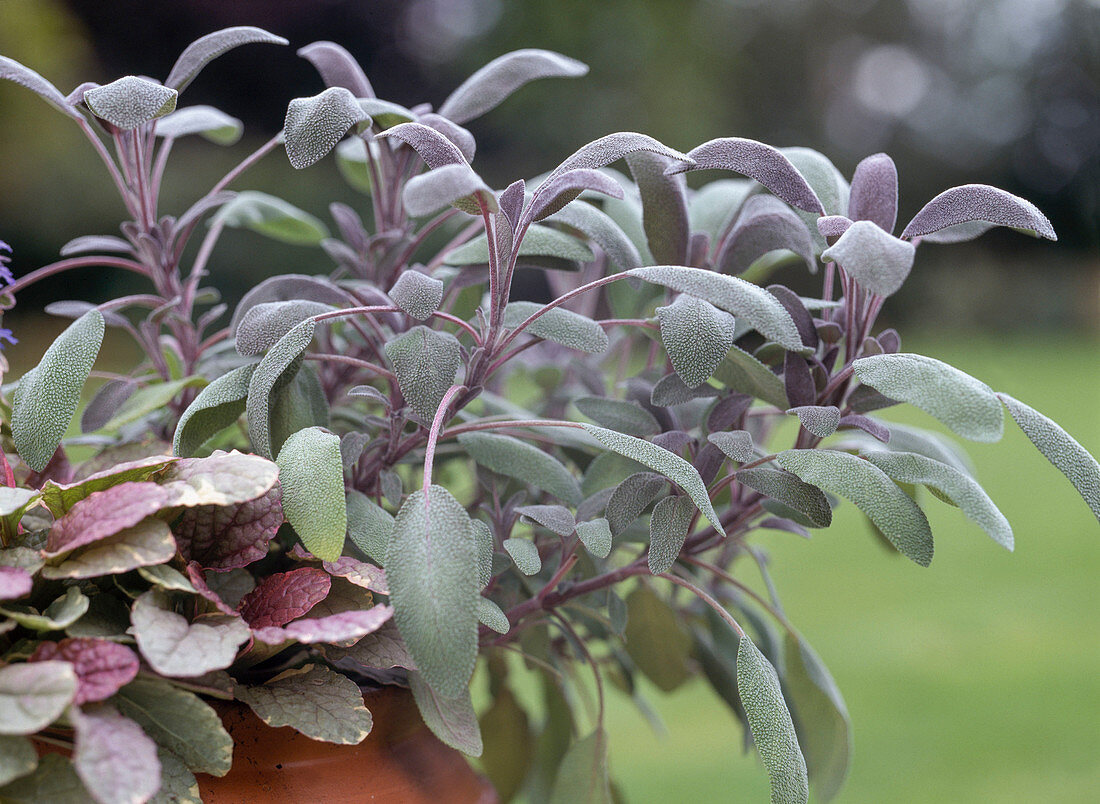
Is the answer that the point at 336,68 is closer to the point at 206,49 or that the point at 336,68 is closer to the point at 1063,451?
the point at 206,49

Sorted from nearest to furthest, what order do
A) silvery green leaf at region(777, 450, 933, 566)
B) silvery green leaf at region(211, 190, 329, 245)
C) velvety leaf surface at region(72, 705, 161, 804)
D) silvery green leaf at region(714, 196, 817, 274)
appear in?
velvety leaf surface at region(72, 705, 161, 804) → silvery green leaf at region(777, 450, 933, 566) → silvery green leaf at region(714, 196, 817, 274) → silvery green leaf at region(211, 190, 329, 245)

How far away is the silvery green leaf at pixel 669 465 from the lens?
14.9 inches

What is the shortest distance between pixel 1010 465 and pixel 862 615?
1.59 meters

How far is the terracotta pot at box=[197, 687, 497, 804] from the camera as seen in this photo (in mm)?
411

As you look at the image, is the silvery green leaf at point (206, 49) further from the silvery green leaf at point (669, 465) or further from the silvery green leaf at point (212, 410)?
the silvery green leaf at point (669, 465)

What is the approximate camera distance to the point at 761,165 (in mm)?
431

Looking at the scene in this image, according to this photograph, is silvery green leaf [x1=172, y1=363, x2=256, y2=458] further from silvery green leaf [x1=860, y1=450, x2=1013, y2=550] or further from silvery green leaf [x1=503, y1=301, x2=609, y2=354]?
silvery green leaf [x1=860, y1=450, x2=1013, y2=550]

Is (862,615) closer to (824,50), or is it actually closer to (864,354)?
(864,354)

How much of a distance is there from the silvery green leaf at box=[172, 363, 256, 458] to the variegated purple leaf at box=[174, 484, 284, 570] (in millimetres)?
35

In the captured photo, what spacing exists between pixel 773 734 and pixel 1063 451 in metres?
0.18

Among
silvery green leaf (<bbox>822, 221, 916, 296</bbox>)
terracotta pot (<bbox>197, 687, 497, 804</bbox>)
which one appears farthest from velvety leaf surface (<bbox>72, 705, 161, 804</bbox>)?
silvery green leaf (<bbox>822, 221, 916, 296</bbox>)

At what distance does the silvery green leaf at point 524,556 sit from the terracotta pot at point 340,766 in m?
0.11

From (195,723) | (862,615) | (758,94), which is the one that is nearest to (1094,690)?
(862,615)

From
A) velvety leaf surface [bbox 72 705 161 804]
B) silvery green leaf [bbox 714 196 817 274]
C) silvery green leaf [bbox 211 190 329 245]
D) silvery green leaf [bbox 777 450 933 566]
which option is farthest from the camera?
silvery green leaf [bbox 211 190 329 245]
